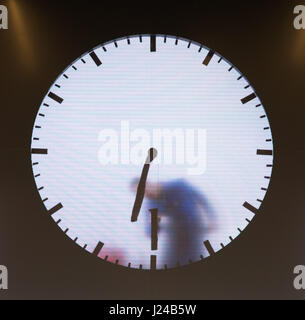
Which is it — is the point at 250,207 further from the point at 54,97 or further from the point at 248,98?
the point at 54,97

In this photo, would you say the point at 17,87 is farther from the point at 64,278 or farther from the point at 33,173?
the point at 64,278

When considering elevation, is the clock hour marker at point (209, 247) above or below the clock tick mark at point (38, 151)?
below

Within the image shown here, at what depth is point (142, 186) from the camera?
3.00 meters

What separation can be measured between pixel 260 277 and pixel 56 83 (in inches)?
54.6

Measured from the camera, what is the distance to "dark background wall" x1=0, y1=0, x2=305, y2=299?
3.01 meters

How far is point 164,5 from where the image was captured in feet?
9.94

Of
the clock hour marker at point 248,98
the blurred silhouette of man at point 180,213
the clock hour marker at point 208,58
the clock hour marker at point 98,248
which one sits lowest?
the clock hour marker at point 98,248

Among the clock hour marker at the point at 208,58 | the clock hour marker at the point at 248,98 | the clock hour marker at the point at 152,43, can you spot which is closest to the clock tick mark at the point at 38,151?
the clock hour marker at the point at 152,43

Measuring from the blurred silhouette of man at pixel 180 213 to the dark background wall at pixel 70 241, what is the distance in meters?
0.13

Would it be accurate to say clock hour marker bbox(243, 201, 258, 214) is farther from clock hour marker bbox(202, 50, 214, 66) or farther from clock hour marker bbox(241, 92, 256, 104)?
clock hour marker bbox(202, 50, 214, 66)

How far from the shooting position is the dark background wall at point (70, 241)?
3.01m

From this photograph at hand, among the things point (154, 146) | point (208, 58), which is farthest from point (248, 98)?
point (154, 146)

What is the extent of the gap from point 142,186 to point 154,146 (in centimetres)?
20

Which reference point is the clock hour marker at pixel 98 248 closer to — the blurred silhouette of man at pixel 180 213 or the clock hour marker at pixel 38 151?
the blurred silhouette of man at pixel 180 213
